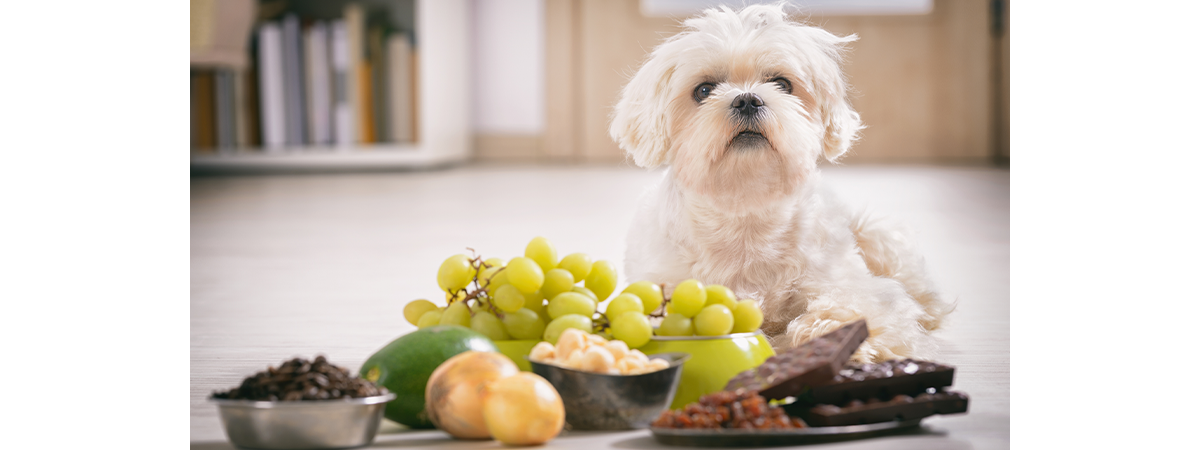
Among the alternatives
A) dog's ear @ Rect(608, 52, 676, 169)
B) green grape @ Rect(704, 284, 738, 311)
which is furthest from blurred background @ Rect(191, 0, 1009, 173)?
green grape @ Rect(704, 284, 738, 311)

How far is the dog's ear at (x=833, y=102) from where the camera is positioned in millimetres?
1750

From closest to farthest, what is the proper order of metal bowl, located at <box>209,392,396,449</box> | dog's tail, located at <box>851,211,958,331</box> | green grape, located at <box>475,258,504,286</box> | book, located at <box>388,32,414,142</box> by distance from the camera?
1. metal bowl, located at <box>209,392,396,449</box>
2. green grape, located at <box>475,258,504,286</box>
3. dog's tail, located at <box>851,211,958,331</box>
4. book, located at <box>388,32,414,142</box>

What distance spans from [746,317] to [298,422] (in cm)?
59

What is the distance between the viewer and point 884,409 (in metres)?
1.15

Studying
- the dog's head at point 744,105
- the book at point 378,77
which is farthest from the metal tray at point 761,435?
the book at point 378,77

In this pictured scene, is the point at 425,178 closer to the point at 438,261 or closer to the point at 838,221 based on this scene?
the point at 438,261

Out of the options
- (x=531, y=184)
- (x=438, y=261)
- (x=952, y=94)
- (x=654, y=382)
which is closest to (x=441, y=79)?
(x=531, y=184)

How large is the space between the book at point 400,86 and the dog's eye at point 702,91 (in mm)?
5171

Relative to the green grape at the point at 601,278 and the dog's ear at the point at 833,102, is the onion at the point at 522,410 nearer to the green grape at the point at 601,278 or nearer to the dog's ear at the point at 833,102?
the green grape at the point at 601,278

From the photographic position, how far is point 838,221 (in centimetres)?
180

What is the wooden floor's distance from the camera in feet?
4.79

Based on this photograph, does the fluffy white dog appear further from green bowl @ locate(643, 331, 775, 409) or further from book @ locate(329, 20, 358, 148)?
book @ locate(329, 20, 358, 148)

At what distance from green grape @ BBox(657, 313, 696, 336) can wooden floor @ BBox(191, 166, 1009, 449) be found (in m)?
0.19

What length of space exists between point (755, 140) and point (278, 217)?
2965 mm
